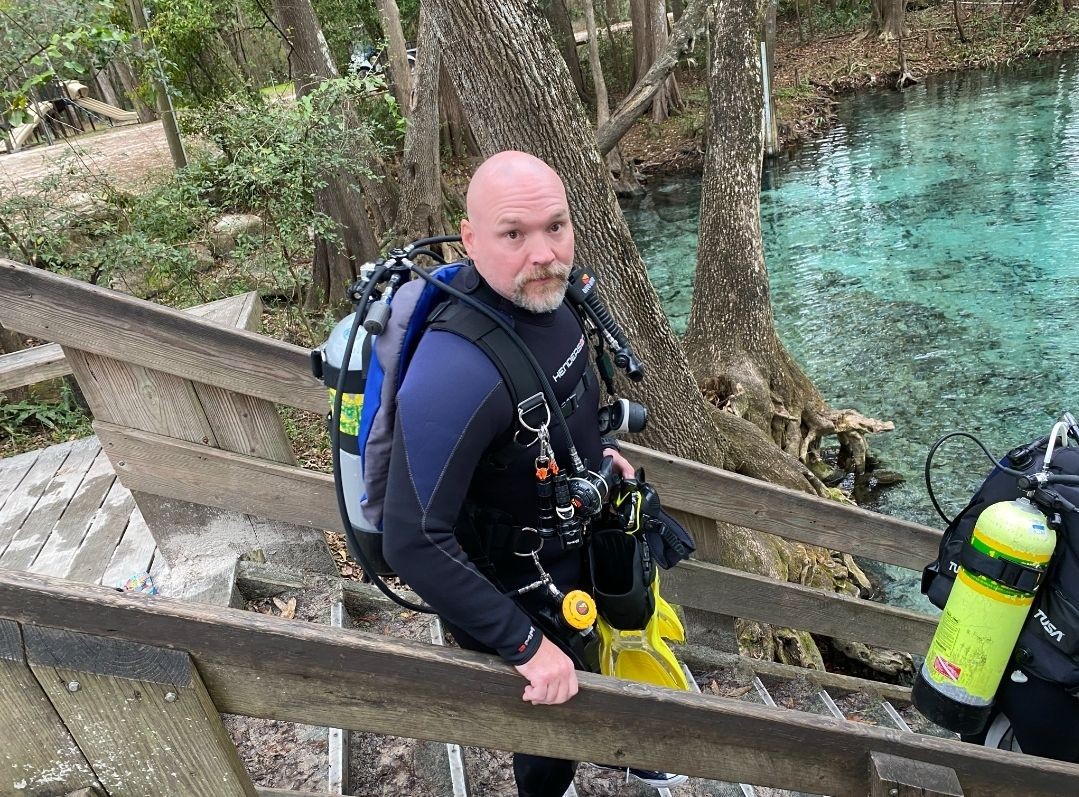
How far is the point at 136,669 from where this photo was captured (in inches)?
48.8

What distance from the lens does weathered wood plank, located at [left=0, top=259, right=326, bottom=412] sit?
2.31 metres

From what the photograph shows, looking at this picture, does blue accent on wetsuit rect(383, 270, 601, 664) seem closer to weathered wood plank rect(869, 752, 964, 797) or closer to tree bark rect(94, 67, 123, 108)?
weathered wood plank rect(869, 752, 964, 797)

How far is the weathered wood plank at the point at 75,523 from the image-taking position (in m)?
3.04

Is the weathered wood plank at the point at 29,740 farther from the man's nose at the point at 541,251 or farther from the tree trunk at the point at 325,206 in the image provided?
the tree trunk at the point at 325,206

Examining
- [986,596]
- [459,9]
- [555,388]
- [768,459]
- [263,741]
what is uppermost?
[459,9]

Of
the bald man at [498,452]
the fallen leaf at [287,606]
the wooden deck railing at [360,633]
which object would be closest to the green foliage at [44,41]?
the wooden deck railing at [360,633]

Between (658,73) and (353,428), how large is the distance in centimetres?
658

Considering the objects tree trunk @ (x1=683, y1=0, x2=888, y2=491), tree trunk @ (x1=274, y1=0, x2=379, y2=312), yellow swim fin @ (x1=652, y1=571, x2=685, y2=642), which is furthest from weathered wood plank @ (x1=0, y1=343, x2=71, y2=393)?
tree trunk @ (x1=683, y1=0, x2=888, y2=491)

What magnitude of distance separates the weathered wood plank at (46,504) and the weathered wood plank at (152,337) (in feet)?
4.08

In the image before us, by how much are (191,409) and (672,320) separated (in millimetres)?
8812

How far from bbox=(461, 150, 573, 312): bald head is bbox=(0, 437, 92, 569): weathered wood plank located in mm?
2483

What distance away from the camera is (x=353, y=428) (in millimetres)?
1751

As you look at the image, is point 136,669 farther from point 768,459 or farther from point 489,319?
point 768,459

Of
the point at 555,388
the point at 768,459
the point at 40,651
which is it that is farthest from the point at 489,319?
the point at 768,459
